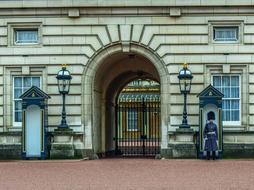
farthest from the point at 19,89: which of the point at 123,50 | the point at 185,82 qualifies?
the point at 185,82

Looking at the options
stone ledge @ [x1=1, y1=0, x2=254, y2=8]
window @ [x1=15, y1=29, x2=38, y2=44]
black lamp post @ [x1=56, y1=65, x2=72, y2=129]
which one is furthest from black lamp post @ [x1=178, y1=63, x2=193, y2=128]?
window @ [x1=15, y1=29, x2=38, y2=44]

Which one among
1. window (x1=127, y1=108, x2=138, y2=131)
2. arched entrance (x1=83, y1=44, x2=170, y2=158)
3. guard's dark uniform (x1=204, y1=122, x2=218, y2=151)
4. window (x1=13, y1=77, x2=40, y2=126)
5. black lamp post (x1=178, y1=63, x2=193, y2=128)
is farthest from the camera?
window (x1=127, y1=108, x2=138, y2=131)

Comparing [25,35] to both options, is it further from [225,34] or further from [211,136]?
[211,136]

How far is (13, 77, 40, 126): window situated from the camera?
27.6 metres

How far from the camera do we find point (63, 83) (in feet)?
87.9

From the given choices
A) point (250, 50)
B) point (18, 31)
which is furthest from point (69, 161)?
point (250, 50)

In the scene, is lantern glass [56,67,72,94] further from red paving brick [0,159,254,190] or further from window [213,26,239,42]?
window [213,26,239,42]

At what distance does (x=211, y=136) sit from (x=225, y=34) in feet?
12.6

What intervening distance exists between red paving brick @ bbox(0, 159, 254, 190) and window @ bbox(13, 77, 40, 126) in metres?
2.86

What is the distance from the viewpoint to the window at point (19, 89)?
2761 cm

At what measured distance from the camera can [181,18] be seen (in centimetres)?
2722

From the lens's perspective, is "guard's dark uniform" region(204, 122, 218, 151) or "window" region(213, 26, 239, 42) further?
"window" region(213, 26, 239, 42)

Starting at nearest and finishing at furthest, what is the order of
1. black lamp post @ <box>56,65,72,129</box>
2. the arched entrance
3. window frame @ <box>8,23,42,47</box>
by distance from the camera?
black lamp post @ <box>56,65,72,129</box> → the arched entrance → window frame @ <box>8,23,42,47</box>

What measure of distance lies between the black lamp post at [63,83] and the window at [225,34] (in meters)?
5.24
